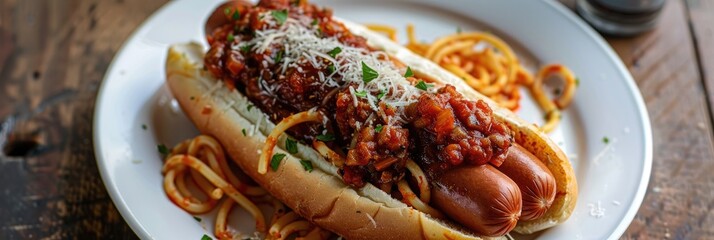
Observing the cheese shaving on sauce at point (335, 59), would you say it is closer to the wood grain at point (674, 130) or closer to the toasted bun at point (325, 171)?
the toasted bun at point (325, 171)

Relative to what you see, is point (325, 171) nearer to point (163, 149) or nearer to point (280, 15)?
point (280, 15)

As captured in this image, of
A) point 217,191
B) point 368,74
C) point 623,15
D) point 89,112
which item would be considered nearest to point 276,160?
point 217,191

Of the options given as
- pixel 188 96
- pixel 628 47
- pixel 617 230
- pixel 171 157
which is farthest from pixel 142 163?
pixel 628 47

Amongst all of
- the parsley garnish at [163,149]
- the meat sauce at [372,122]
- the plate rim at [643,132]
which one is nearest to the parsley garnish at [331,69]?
the meat sauce at [372,122]

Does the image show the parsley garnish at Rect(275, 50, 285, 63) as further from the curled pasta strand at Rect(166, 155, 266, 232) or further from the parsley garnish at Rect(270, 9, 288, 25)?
the curled pasta strand at Rect(166, 155, 266, 232)

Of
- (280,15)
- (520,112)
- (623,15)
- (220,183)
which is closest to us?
(220,183)

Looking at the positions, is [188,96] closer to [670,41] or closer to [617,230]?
[617,230]
